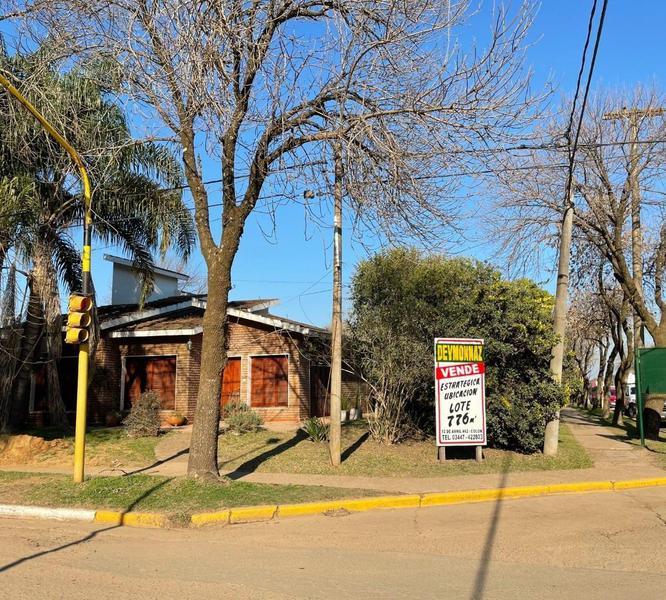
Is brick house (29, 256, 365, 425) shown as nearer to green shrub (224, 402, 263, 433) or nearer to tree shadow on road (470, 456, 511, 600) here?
green shrub (224, 402, 263, 433)

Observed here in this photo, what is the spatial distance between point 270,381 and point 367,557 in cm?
1394

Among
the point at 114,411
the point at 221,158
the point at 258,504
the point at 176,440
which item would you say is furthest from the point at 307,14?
the point at 114,411

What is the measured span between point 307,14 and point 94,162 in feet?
17.0

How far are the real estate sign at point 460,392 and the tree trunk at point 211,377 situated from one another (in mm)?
4872

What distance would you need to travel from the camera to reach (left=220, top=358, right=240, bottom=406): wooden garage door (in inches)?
823

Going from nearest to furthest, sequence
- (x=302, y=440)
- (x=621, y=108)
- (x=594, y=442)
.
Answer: (x=302, y=440)
(x=594, y=442)
(x=621, y=108)

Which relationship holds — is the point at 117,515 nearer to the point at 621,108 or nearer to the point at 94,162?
the point at 94,162

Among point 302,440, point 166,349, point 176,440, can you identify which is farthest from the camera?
point 166,349

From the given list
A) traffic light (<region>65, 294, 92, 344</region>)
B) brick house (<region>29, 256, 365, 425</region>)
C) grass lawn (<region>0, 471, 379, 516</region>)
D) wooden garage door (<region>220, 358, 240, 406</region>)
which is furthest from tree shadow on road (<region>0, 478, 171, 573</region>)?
wooden garage door (<region>220, 358, 240, 406</region>)

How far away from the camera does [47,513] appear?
9.30 m

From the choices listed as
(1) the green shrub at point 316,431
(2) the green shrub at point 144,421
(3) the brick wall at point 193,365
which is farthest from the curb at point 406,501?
(3) the brick wall at point 193,365

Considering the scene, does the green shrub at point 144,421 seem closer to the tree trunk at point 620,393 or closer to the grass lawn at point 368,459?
the grass lawn at point 368,459

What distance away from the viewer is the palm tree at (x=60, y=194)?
12484 millimetres

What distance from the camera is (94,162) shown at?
41.3 ft
